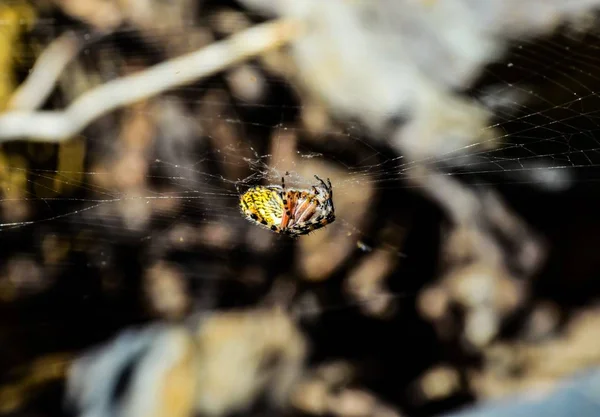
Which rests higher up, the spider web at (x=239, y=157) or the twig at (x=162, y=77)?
the twig at (x=162, y=77)

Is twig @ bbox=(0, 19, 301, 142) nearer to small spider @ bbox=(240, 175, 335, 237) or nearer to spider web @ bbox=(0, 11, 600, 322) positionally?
spider web @ bbox=(0, 11, 600, 322)

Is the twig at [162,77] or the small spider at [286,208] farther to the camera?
the twig at [162,77]

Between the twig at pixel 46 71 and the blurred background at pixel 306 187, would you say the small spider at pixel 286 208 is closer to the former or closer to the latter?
the blurred background at pixel 306 187

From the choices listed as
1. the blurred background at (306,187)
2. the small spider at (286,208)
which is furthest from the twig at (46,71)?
the small spider at (286,208)

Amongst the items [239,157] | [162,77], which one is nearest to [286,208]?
[239,157]

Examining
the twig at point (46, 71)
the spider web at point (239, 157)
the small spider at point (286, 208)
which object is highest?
the twig at point (46, 71)

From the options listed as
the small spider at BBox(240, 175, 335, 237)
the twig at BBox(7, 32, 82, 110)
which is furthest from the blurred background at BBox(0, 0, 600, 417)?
the small spider at BBox(240, 175, 335, 237)

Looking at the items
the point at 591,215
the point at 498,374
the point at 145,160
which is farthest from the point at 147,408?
the point at 591,215

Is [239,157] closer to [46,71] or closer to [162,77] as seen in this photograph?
[162,77]
